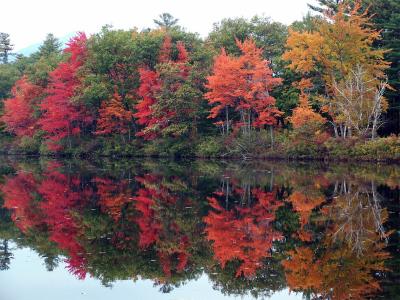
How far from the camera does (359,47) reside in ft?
124

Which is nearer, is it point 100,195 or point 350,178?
point 100,195

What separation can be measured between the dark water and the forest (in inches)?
671

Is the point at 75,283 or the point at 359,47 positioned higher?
the point at 359,47

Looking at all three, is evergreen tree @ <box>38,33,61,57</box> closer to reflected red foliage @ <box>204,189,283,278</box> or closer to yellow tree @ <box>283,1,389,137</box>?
yellow tree @ <box>283,1,389,137</box>

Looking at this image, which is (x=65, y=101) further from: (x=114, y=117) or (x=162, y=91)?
(x=162, y=91)

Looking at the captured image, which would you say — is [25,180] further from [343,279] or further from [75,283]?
[343,279]

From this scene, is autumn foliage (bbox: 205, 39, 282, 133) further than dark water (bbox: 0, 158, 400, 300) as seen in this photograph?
Yes

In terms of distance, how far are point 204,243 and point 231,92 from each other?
30189mm

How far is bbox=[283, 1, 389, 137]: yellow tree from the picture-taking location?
3694 cm

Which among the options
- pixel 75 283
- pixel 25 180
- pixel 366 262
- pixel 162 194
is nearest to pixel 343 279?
pixel 366 262

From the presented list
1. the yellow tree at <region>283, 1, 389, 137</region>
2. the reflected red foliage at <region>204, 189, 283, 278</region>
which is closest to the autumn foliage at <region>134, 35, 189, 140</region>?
the yellow tree at <region>283, 1, 389, 137</region>

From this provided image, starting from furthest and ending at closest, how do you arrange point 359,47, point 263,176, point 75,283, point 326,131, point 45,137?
point 45,137
point 326,131
point 359,47
point 263,176
point 75,283

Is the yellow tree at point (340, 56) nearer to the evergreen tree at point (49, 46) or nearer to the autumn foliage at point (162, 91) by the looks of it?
the autumn foliage at point (162, 91)

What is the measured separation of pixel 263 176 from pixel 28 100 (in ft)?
125
